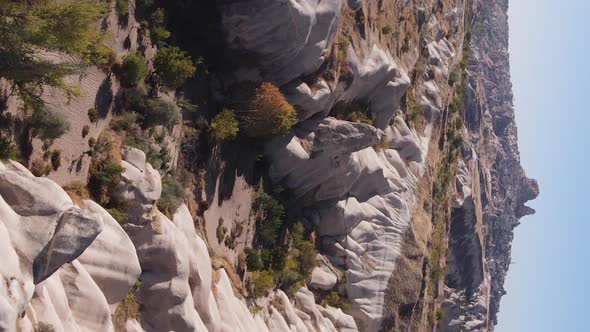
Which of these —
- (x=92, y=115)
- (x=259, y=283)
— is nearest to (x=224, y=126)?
(x=92, y=115)

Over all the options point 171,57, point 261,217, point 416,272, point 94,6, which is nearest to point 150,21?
point 171,57

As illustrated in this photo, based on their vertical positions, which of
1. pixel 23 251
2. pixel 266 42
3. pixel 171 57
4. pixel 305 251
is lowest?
pixel 23 251

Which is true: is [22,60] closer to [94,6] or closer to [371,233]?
[94,6]

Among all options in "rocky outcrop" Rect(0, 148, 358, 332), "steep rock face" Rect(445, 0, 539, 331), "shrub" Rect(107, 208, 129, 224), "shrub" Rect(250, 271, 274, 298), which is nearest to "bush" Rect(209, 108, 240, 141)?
"rocky outcrop" Rect(0, 148, 358, 332)

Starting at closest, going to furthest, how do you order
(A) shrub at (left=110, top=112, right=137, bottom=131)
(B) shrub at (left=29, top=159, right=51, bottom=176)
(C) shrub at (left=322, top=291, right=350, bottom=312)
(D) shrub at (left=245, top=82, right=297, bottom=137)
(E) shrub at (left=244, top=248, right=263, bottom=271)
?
(B) shrub at (left=29, top=159, right=51, bottom=176)
(A) shrub at (left=110, top=112, right=137, bottom=131)
(D) shrub at (left=245, top=82, right=297, bottom=137)
(E) shrub at (left=244, top=248, right=263, bottom=271)
(C) shrub at (left=322, top=291, right=350, bottom=312)

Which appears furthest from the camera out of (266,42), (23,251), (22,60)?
(266,42)

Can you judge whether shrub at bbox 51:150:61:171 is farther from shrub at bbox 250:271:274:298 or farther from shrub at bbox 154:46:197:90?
shrub at bbox 250:271:274:298

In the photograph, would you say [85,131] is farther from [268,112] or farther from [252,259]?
[252,259]
